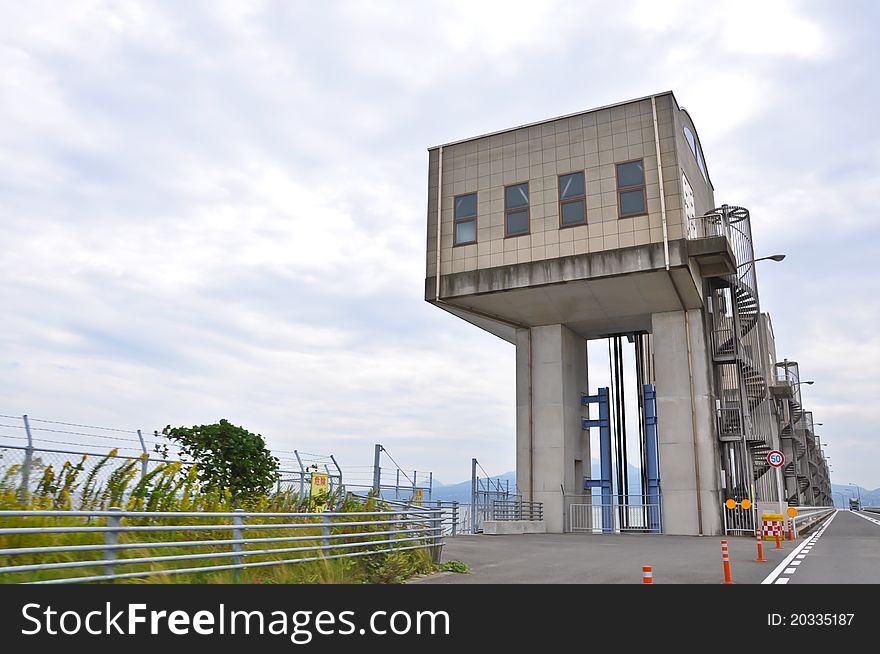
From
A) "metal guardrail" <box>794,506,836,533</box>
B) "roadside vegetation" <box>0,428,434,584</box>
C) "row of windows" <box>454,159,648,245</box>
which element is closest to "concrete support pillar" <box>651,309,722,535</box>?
"metal guardrail" <box>794,506,836,533</box>

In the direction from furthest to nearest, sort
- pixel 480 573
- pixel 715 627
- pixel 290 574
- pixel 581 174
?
pixel 581 174 → pixel 480 573 → pixel 290 574 → pixel 715 627

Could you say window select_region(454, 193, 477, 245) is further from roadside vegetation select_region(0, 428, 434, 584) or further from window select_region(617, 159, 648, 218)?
roadside vegetation select_region(0, 428, 434, 584)

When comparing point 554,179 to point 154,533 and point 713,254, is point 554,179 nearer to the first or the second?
point 713,254

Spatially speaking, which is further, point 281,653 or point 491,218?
point 491,218

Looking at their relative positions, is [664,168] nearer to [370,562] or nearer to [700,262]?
[700,262]

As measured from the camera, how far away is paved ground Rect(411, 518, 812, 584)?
12.6m

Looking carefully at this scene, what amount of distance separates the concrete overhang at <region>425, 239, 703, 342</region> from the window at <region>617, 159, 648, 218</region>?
1.81m

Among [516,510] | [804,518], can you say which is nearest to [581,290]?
[516,510]

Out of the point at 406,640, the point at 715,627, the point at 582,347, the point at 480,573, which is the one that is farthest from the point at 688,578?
the point at 582,347

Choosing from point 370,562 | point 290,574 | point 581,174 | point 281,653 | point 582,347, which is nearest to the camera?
point 281,653

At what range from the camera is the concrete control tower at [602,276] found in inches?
1089

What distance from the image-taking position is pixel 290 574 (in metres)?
10.3

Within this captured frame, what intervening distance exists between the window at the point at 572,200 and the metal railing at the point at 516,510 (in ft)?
36.9

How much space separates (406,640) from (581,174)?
25181 mm
